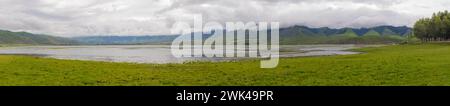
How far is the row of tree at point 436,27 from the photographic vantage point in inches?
4974

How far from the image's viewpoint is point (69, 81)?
28.9 m

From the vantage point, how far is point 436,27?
129000mm

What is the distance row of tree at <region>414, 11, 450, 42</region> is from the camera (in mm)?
126344
